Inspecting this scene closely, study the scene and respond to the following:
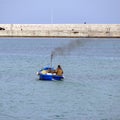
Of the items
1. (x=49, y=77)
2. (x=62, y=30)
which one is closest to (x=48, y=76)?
(x=49, y=77)

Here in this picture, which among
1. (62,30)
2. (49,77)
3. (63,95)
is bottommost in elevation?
(63,95)

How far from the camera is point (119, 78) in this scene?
136 feet

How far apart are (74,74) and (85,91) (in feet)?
31.9

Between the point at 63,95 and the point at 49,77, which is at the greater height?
the point at 49,77

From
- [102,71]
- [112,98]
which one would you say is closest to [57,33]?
[102,71]

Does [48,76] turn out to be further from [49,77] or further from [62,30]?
[62,30]

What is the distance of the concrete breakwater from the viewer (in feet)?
381

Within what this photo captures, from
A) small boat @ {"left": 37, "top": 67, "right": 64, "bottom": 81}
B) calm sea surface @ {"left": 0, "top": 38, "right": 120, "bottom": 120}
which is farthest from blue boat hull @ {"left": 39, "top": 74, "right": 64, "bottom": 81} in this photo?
calm sea surface @ {"left": 0, "top": 38, "right": 120, "bottom": 120}

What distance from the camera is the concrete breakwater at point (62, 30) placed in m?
116

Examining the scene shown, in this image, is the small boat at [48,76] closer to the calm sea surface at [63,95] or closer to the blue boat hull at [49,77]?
the blue boat hull at [49,77]

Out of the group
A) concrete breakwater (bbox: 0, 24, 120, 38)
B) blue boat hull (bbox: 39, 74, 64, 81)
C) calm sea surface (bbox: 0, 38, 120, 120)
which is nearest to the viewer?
calm sea surface (bbox: 0, 38, 120, 120)

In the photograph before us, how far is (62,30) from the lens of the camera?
121m

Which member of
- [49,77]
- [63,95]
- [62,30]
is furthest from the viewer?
[62,30]

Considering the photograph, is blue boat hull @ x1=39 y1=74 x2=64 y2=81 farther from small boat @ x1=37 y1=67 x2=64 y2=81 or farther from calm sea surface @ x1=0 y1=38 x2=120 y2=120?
calm sea surface @ x1=0 y1=38 x2=120 y2=120
